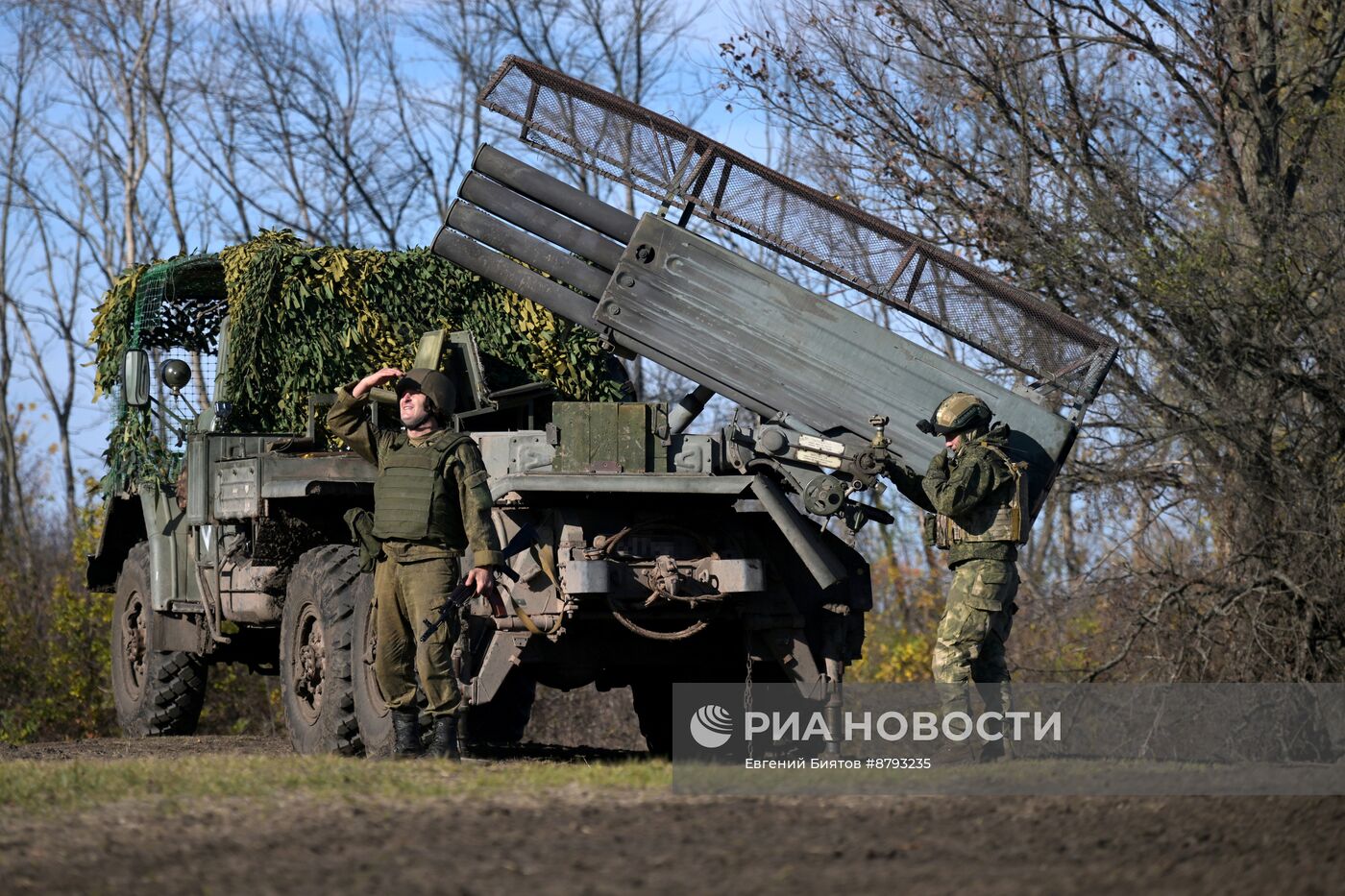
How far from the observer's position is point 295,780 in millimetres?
7312

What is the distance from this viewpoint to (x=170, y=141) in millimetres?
32281

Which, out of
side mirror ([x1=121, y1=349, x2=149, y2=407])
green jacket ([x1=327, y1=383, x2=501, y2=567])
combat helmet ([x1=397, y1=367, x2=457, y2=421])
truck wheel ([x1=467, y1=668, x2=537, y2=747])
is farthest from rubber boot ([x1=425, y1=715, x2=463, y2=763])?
side mirror ([x1=121, y1=349, x2=149, y2=407])

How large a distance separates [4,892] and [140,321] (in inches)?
295

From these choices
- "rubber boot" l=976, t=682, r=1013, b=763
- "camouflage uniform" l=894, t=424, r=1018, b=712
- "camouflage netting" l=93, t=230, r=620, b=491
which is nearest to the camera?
"camouflage uniform" l=894, t=424, r=1018, b=712

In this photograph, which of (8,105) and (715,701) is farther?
(8,105)

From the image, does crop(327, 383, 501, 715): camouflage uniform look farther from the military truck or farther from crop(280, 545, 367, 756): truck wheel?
crop(280, 545, 367, 756): truck wheel

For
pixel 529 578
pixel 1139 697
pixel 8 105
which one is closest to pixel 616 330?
pixel 529 578

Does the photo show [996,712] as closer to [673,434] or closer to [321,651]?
[673,434]

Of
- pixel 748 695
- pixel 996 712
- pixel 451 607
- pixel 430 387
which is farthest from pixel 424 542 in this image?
pixel 996 712

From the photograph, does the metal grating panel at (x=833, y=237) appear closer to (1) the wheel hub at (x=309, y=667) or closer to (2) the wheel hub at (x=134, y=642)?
(1) the wheel hub at (x=309, y=667)

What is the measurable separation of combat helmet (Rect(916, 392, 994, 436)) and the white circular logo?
2497mm

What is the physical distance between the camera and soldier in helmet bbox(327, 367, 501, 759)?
332 inches

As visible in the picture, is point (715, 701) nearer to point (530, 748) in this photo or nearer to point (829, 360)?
point (530, 748)

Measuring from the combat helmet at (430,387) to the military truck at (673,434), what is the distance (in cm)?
49
